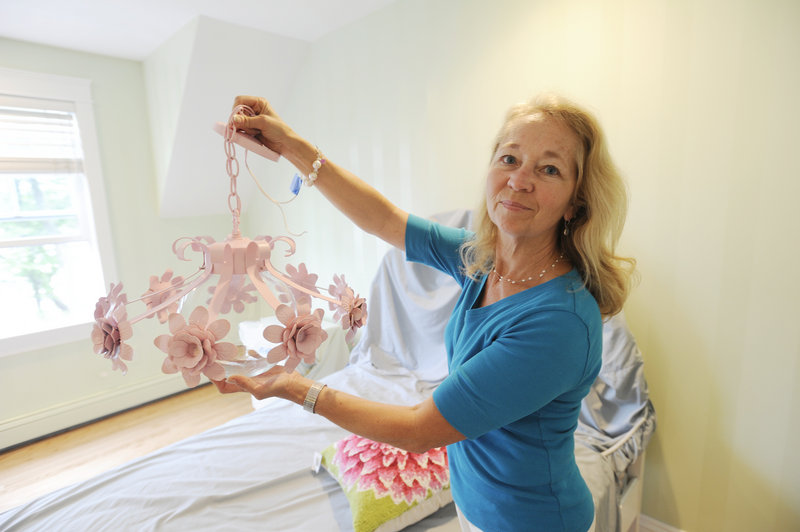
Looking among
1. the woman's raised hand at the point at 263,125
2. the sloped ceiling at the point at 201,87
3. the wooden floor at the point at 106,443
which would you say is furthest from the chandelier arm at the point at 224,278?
the wooden floor at the point at 106,443

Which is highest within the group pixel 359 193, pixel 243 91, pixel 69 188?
pixel 243 91

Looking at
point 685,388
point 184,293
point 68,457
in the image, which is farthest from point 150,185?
point 685,388

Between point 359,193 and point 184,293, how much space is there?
517 mm

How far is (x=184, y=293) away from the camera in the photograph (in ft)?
2.30

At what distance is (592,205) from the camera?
0.86 metres

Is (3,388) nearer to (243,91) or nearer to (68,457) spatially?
(68,457)

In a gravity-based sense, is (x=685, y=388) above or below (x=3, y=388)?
above

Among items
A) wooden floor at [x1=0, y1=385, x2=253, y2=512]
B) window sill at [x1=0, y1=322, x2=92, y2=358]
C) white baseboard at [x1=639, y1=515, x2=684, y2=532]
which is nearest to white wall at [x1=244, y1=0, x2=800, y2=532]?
white baseboard at [x1=639, y1=515, x2=684, y2=532]

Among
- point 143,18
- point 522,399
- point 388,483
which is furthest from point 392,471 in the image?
point 143,18

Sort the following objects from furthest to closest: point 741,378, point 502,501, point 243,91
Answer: point 243,91 → point 741,378 → point 502,501

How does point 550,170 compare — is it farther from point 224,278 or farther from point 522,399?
point 224,278

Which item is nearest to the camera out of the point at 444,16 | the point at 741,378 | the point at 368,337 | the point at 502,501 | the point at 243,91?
the point at 502,501

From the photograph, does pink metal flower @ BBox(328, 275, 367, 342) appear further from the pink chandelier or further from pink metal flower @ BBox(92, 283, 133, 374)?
pink metal flower @ BBox(92, 283, 133, 374)

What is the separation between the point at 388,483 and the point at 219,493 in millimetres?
541
